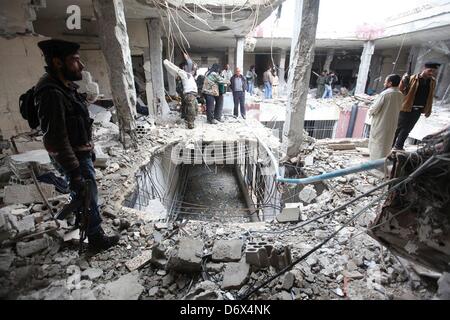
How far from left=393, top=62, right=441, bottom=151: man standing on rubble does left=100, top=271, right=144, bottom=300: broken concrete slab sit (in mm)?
4723

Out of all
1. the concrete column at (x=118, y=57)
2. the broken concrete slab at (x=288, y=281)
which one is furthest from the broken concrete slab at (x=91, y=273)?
the concrete column at (x=118, y=57)

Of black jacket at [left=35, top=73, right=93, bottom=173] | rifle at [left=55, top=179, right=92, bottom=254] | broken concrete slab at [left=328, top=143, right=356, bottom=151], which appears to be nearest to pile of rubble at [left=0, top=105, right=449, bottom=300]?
rifle at [left=55, top=179, right=92, bottom=254]

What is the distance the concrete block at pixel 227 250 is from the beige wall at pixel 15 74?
16.7ft

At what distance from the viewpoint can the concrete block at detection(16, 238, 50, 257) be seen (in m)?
2.31

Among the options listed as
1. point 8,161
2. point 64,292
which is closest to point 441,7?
point 64,292

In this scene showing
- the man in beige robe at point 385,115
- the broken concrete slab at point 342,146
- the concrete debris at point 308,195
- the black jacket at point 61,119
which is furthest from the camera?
the broken concrete slab at point 342,146

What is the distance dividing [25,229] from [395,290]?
3699 mm

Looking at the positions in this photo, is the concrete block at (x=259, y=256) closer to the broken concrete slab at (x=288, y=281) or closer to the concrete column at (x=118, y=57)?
the broken concrete slab at (x=288, y=281)

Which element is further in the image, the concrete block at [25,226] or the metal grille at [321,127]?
the metal grille at [321,127]

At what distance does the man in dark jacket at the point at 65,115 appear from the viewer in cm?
193

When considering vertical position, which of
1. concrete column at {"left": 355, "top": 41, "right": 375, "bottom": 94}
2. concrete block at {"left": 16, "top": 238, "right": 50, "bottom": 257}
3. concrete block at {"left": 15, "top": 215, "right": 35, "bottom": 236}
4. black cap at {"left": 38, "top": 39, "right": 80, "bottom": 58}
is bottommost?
concrete block at {"left": 16, "top": 238, "right": 50, "bottom": 257}

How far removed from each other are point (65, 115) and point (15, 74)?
4051mm

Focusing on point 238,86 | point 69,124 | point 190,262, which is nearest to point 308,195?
point 190,262

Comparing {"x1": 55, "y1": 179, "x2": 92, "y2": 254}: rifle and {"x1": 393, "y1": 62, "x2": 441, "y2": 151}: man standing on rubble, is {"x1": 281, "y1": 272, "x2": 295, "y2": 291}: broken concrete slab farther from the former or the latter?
{"x1": 393, "y1": 62, "x2": 441, "y2": 151}: man standing on rubble
